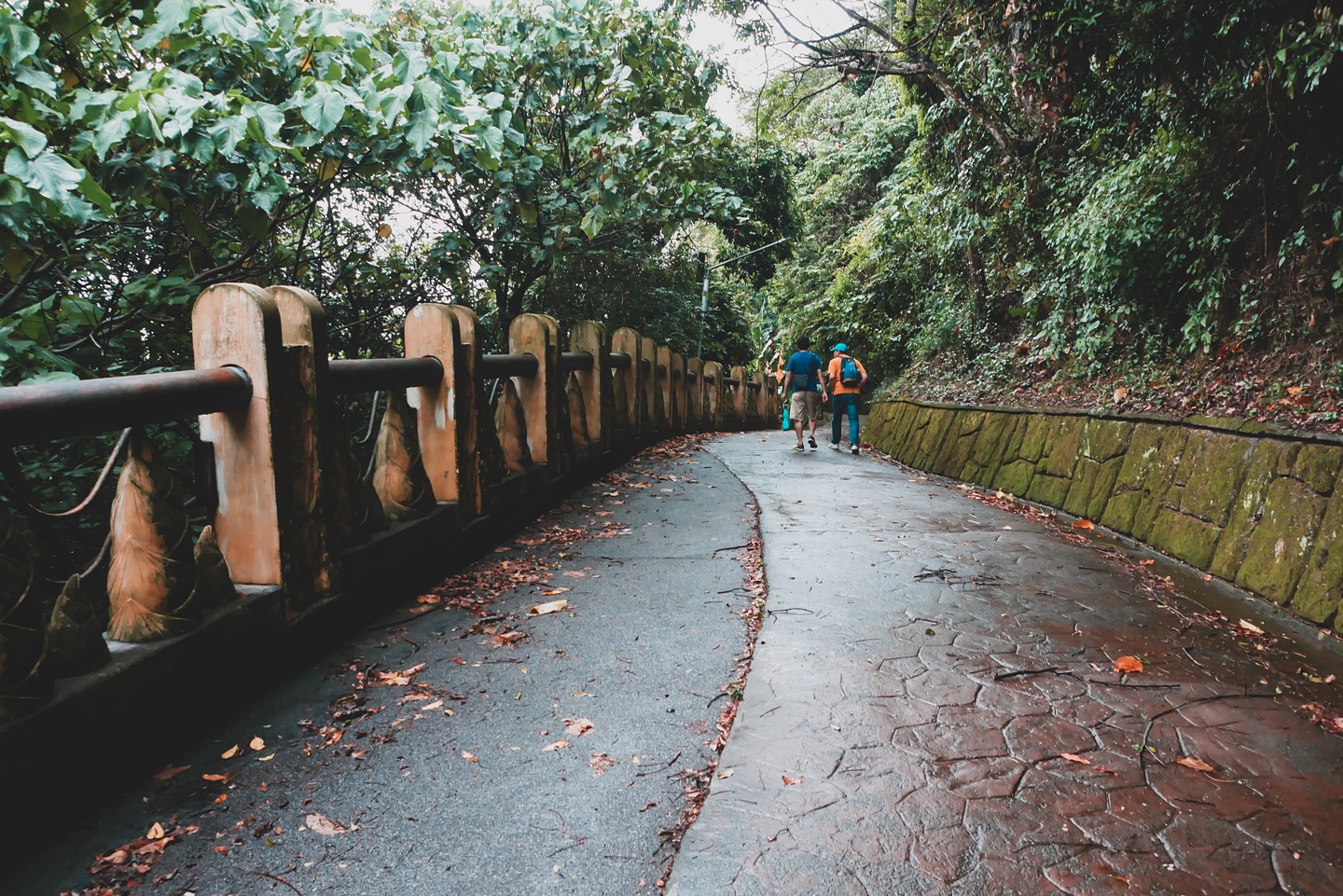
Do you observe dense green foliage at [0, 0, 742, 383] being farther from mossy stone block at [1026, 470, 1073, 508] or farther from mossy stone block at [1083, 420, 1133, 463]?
mossy stone block at [1026, 470, 1073, 508]

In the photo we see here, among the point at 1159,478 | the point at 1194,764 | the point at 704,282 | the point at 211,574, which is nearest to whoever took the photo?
the point at 1194,764

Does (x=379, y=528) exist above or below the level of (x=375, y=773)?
above

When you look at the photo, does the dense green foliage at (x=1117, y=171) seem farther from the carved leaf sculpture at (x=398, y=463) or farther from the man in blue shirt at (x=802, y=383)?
the carved leaf sculpture at (x=398, y=463)

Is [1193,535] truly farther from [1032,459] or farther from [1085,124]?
[1085,124]

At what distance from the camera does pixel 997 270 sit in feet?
38.0

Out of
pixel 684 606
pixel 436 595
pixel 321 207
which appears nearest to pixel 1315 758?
pixel 684 606

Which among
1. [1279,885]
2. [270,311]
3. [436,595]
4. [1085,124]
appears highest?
[1085,124]

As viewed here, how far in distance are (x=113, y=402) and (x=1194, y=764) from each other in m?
3.63

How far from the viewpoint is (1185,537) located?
5219 mm

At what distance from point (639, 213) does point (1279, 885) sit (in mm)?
6705

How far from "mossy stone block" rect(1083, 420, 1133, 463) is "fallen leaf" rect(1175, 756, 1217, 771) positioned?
4295 millimetres

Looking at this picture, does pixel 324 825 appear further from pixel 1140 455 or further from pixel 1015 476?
pixel 1015 476

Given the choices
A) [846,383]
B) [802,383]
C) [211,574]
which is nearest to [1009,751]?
[211,574]

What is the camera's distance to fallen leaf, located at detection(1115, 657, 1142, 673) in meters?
3.35
